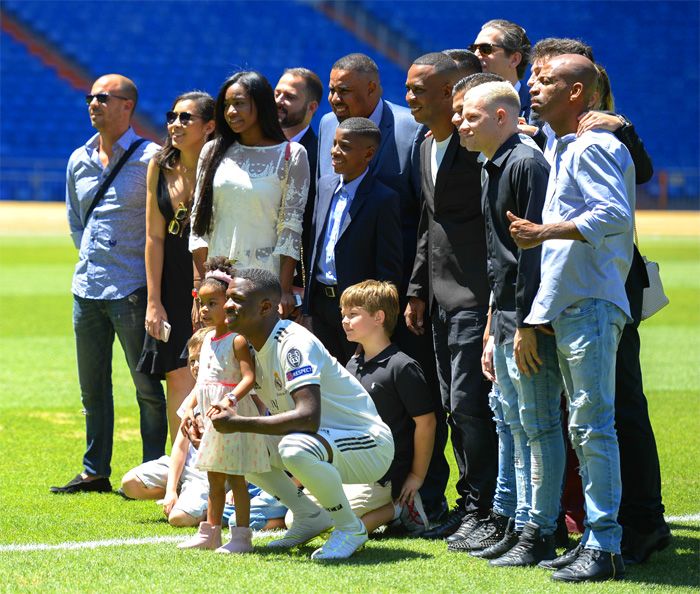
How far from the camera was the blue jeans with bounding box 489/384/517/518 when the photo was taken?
5500 millimetres

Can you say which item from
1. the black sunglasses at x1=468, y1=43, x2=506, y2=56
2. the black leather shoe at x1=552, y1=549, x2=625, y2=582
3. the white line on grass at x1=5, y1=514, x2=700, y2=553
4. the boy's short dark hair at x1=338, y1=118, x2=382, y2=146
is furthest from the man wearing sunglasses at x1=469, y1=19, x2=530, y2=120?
the white line on grass at x1=5, y1=514, x2=700, y2=553

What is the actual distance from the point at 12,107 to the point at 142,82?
4.37 m

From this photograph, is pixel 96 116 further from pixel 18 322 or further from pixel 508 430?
pixel 18 322

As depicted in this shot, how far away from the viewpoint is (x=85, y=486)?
714 centimetres

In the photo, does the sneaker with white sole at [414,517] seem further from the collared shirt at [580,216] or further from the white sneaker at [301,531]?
the collared shirt at [580,216]

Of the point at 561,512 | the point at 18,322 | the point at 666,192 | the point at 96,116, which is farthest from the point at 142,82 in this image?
the point at 561,512

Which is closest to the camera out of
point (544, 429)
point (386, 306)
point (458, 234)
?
point (544, 429)

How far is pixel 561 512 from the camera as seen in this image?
5.72m

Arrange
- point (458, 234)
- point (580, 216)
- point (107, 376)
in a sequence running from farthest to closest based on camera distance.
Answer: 1. point (107, 376)
2. point (458, 234)
3. point (580, 216)

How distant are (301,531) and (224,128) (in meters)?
2.26

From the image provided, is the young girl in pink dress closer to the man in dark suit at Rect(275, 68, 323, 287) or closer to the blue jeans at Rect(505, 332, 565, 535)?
the blue jeans at Rect(505, 332, 565, 535)

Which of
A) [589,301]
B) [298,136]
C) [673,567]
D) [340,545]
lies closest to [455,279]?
[589,301]

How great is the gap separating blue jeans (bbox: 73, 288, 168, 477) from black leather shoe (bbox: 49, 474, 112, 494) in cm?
7

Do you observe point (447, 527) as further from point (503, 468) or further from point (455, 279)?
point (455, 279)
